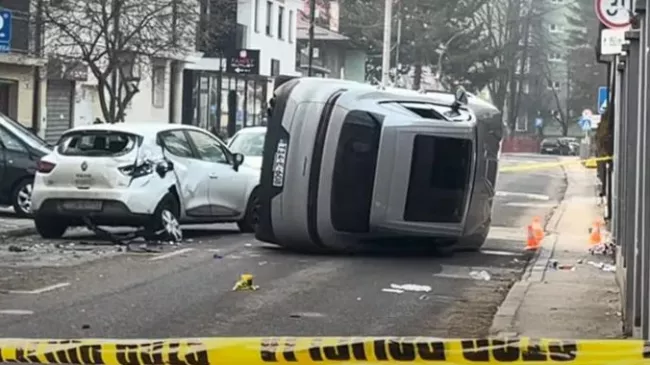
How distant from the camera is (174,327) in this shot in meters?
10.6

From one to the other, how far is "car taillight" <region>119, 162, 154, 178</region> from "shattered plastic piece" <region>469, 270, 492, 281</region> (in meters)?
4.49

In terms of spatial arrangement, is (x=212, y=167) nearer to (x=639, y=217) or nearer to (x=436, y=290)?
(x=436, y=290)

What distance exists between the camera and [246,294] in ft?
42.1

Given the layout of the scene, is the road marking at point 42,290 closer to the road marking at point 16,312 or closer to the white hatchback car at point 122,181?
the road marking at point 16,312

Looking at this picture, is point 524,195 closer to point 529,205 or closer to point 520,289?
point 529,205

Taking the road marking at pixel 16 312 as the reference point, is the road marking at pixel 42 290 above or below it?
below

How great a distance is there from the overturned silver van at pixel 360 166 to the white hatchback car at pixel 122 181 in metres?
0.81

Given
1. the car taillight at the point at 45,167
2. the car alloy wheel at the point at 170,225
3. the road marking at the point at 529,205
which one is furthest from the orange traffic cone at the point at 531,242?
the road marking at the point at 529,205

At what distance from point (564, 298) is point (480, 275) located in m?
2.26

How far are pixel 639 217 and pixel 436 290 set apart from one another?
16.7 ft

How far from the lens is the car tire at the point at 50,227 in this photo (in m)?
17.8

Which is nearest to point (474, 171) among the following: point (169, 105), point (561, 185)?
point (561, 185)

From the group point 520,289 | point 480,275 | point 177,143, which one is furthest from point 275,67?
point 520,289

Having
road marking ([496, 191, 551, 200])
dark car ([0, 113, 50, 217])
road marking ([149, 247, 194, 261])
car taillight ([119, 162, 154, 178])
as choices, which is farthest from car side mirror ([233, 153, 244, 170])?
road marking ([496, 191, 551, 200])
